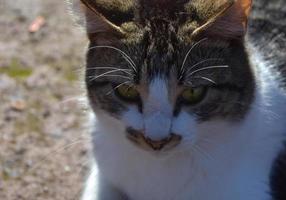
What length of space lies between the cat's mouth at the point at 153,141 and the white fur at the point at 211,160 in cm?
8

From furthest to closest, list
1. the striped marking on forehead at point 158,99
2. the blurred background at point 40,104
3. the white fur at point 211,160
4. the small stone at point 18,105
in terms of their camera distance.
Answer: the small stone at point 18,105
the blurred background at point 40,104
the white fur at point 211,160
the striped marking on forehead at point 158,99

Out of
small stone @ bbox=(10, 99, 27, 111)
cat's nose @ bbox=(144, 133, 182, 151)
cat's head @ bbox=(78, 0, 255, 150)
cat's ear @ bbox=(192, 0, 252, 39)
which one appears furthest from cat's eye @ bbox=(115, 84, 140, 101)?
small stone @ bbox=(10, 99, 27, 111)

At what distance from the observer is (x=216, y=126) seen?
221 cm

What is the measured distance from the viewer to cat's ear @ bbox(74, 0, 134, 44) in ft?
6.98

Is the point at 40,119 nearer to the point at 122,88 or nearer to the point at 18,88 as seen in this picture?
the point at 18,88

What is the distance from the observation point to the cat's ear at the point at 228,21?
6.79 feet

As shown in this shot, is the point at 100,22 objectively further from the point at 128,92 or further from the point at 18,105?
the point at 18,105

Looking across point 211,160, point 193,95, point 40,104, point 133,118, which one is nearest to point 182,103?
point 193,95

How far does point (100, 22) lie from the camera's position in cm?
215

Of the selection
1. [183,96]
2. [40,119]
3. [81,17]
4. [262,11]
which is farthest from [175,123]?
[40,119]

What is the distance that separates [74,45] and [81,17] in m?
1.23

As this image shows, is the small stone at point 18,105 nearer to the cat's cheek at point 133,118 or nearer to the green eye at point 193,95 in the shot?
the cat's cheek at point 133,118

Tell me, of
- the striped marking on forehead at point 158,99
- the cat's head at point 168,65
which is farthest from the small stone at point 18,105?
the striped marking on forehead at point 158,99

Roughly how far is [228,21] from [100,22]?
0.37m
